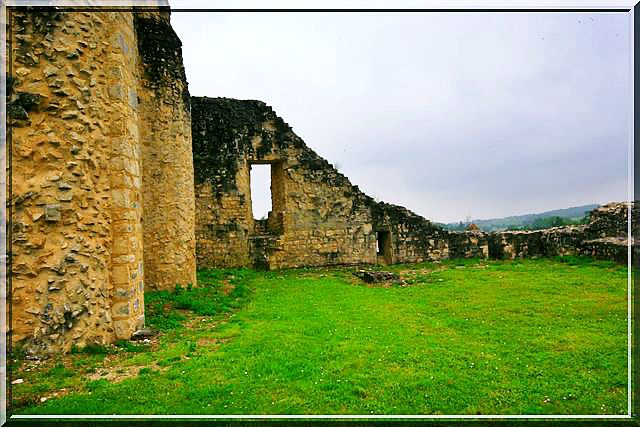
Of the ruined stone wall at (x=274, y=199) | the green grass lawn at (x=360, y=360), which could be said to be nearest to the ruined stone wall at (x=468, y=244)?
the ruined stone wall at (x=274, y=199)

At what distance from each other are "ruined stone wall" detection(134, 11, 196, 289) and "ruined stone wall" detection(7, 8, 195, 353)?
9.61ft

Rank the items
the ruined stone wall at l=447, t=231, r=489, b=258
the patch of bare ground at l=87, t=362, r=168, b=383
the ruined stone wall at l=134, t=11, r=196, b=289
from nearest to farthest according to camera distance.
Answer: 1. the patch of bare ground at l=87, t=362, r=168, b=383
2. the ruined stone wall at l=134, t=11, r=196, b=289
3. the ruined stone wall at l=447, t=231, r=489, b=258

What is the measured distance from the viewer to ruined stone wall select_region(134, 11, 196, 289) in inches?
376

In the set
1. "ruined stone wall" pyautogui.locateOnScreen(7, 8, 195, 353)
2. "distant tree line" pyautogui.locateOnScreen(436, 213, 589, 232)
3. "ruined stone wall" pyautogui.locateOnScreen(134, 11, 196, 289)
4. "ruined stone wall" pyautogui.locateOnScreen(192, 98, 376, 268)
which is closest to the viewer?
"ruined stone wall" pyautogui.locateOnScreen(7, 8, 195, 353)

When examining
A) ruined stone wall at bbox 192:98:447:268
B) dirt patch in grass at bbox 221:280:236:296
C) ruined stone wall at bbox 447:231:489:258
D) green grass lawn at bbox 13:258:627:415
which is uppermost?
ruined stone wall at bbox 192:98:447:268

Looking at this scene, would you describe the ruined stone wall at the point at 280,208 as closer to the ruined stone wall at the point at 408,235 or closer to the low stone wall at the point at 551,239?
the ruined stone wall at the point at 408,235

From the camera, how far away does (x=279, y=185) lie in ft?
52.7

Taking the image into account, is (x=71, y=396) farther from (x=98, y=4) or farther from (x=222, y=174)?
(x=222, y=174)

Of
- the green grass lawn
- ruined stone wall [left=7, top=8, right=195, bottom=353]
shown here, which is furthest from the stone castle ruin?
the green grass lawn

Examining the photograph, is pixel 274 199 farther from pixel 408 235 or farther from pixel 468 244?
pixel 468 244

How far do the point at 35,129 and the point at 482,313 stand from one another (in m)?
7.07

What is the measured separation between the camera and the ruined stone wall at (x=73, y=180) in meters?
5.02

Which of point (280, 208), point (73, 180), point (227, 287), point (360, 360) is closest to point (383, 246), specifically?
point (280, 208)

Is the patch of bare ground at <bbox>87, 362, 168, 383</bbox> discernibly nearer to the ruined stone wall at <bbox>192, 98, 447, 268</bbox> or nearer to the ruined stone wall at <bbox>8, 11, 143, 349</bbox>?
the ruined stone wall at <bbox>8, 11, 143, 349</bbox>
